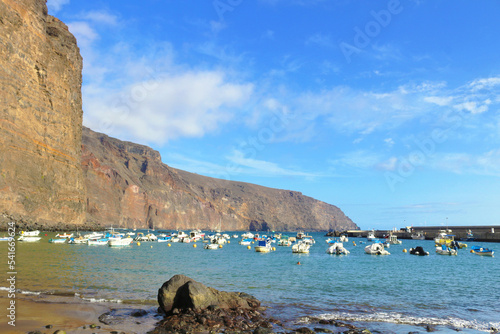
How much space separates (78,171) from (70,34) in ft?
143

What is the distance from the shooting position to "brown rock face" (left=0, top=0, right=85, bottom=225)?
7412 cm

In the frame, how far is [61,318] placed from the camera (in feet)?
49.2

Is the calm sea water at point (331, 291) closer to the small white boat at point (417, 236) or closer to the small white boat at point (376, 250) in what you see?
the small white boat at point (376, 250)

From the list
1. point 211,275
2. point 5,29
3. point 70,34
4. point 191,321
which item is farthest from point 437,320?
point 70,34

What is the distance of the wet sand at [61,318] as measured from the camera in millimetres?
13570

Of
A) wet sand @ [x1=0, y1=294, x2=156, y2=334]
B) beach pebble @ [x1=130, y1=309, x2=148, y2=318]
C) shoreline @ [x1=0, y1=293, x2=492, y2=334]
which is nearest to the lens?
wet sand @ [x1=0, y1=294, x2=156, y2=334]

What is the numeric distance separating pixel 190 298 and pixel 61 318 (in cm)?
544

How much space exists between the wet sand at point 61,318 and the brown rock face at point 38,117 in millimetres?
66952

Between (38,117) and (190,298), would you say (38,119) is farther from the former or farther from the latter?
(190,298)

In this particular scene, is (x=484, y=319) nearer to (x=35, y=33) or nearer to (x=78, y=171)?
(x=35, y=33)

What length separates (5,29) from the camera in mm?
74188

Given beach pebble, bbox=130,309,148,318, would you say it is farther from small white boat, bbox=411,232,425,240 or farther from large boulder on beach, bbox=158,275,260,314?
small white boat, bbox=411,232,425,240

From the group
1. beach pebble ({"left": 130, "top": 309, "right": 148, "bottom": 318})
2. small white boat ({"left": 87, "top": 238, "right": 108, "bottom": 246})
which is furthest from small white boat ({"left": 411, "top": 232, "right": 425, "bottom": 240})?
beach pebble ({"left": 130, "top": 309, "right": 148, "bottom": 318})

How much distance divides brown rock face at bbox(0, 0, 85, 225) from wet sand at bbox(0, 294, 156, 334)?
67.0m
